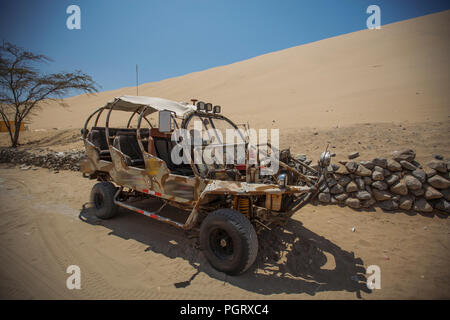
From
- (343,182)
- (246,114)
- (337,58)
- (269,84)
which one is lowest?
(343,182)

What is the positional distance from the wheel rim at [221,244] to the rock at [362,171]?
3622 millimetres

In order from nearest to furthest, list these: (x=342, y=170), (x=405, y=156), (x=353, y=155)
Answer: (x=405, y=156), (x=342, y=170), (x=353, y=155)

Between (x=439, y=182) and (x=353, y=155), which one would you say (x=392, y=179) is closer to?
(x=439, y=182)

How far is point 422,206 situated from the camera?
4887 mm

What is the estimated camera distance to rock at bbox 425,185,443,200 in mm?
4785

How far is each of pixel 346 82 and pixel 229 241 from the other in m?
20.4

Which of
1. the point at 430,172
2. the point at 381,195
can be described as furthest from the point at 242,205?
the point at 430,172

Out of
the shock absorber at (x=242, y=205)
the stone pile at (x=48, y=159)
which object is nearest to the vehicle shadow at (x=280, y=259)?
the shock absorber at (x=242, y=205)

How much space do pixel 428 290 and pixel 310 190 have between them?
2020mm

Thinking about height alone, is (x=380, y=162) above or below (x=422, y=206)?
above
